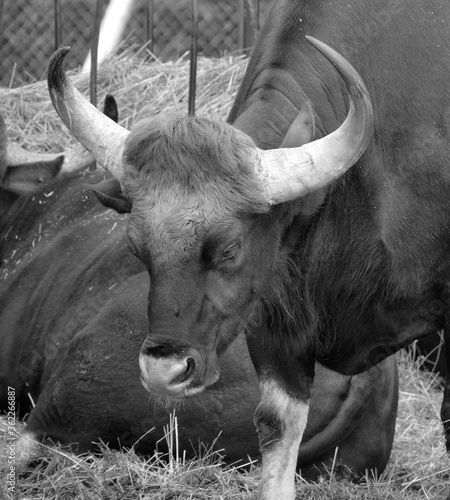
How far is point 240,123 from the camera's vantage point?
152 inches

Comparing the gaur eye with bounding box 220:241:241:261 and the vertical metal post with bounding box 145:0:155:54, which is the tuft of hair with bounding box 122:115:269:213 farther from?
the vertical metal post with bounding box 145:0:155:54

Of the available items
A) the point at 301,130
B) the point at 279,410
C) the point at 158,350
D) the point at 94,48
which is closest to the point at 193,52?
the point at 94,48

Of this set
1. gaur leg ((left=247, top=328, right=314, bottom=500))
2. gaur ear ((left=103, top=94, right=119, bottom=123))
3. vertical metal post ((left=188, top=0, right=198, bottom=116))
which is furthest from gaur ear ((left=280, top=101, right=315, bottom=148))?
vertical metal post ((left=188, top=0, right=198, bottom=116))

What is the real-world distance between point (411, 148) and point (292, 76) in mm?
520

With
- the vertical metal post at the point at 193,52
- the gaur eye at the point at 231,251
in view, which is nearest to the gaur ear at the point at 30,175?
the vertical metal post at the point at 193,52

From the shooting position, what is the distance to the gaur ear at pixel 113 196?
3.75 metres

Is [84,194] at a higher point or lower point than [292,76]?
lower

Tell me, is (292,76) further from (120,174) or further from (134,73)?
(134,73)

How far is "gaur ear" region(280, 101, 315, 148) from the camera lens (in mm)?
3600

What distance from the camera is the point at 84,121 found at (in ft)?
12.6

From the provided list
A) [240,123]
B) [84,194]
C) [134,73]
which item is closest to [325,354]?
[240,123]

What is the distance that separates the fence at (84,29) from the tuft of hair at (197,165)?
6.35 m

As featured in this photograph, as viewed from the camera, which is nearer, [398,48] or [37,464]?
[398,48]

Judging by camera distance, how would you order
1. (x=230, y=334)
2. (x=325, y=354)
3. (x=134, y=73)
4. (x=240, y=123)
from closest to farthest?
(x=230, y=334) < (x=240, y=123) < (x=325, y=354) < (x=134, y=73)
